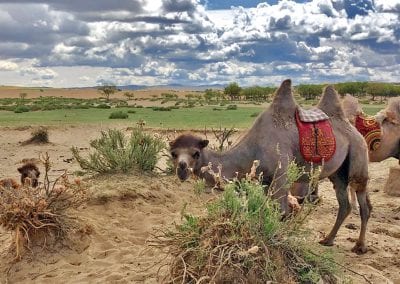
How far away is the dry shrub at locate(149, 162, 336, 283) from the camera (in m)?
5.60

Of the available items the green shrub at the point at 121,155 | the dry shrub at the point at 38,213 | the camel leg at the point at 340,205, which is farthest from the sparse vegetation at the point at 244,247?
the green shrub at the point at 121,155

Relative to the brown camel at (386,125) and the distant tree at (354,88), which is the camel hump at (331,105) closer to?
the brown camel at (386,125)

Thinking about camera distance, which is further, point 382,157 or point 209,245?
point 382,157

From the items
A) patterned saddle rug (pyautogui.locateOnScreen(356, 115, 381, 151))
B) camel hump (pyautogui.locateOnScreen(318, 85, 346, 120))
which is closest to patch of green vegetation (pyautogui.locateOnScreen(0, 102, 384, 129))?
patterned saddle rug (pyautogui.locateOnScreen(356, 115, 381, 151))

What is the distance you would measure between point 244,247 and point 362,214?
379 cm

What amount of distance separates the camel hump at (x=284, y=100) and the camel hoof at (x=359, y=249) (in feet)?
7.18

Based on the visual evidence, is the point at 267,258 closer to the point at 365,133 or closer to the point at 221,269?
the point at 221,269

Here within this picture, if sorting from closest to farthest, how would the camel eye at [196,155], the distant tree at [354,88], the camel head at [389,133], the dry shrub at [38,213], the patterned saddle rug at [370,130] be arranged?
the camel eye at [196,155] < the dry shrub at [38,213] < the patterned saddle rug at [370,130] < the camel head at [389,133] < the distant tree at [354,88]

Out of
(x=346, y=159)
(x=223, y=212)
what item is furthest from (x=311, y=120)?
(x=223, y=212)

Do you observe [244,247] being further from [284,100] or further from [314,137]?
[284,100]

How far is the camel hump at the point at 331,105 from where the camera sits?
9125 mm

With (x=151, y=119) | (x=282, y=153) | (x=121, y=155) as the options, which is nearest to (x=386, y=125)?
(x=282, y=153)

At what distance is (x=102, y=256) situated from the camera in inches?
310

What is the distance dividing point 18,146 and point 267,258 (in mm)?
18944
